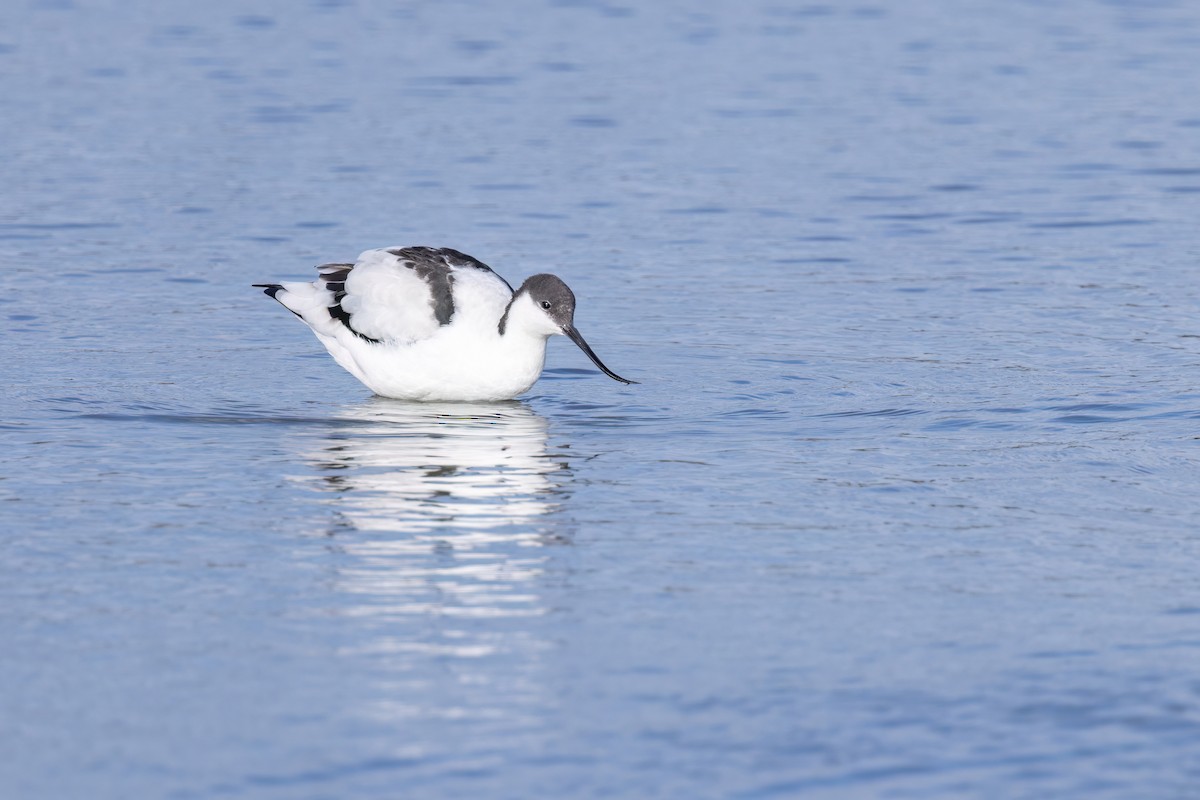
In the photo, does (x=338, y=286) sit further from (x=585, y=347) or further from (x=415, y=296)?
(x=585, y=347)

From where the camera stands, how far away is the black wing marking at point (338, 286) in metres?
11.1

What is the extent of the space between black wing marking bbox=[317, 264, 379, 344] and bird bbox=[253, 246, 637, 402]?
0.06 ft

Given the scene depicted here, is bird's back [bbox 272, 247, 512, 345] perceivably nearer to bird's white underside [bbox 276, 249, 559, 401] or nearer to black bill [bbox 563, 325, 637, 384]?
bird's white underside [bbox 276, 249, 559, 401]

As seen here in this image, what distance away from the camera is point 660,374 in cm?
1155

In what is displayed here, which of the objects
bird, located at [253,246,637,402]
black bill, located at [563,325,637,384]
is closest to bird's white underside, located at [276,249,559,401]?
bird, located at [253,246,637,402]

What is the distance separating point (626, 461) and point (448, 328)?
1.68m

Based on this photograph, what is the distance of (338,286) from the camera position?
37.5ft

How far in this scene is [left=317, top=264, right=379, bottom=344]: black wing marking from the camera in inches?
438

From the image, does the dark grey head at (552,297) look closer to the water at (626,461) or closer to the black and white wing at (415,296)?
the black and white wing at (415,296)

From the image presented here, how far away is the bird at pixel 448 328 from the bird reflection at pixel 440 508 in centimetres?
17

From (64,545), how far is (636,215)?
9.07 m

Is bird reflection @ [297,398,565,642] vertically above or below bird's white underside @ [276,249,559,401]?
below

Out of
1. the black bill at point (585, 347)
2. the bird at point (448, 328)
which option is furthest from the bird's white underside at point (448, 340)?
A: the black bill at point (585, 347)

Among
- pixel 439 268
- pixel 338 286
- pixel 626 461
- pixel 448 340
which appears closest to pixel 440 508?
pixel 626 461
